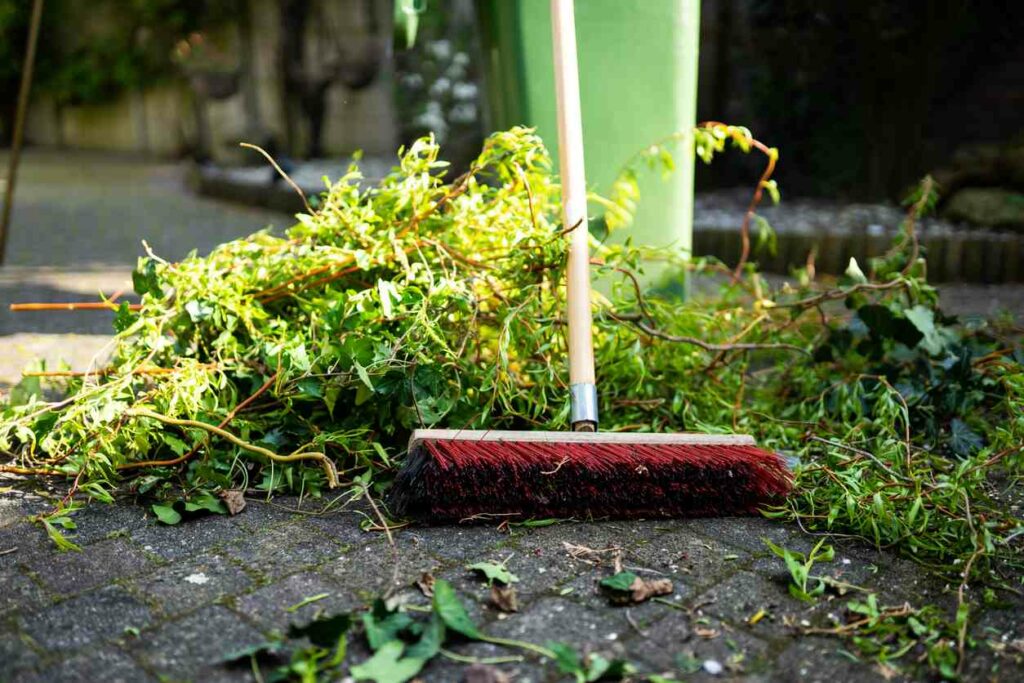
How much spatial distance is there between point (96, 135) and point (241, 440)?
10.1 metres

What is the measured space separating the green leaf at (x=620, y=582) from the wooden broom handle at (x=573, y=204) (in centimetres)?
52

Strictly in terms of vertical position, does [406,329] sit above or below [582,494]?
above

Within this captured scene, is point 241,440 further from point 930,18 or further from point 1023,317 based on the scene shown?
point 930,18

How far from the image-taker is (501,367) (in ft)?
7.37

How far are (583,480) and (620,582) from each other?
31 cm

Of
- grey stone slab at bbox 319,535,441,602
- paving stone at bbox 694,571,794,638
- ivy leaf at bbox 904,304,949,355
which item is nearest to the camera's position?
paving stone at bbox 694,571,794,638

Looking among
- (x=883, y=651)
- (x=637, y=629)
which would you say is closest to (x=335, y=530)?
(x=637, y=629)

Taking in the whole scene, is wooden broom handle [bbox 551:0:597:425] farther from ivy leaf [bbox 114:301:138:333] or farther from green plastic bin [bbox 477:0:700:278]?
ivy leaf [bbox 114:301:138:333]

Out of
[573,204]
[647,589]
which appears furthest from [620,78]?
[647,589]

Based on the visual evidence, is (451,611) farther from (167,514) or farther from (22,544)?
(22,544)

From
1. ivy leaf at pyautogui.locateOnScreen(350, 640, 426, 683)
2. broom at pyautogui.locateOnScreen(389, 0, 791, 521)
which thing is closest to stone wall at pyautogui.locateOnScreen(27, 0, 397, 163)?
broom at pyautogui.locateOnScreen(389, 0, 791, 521)

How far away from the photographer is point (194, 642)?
1.48 metres

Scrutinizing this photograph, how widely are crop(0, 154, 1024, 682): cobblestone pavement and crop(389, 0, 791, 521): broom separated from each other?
0.04 metres

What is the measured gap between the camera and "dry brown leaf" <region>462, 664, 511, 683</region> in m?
1.37
